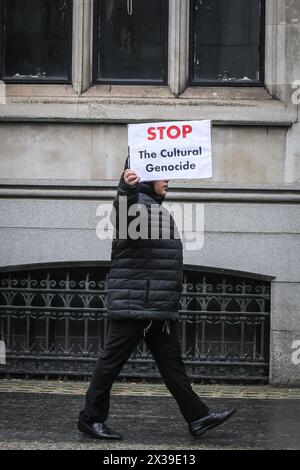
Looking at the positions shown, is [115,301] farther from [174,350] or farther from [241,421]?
[241,421]

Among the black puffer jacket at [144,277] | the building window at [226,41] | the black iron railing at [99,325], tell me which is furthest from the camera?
the building window at [226,41]

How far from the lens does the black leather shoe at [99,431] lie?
24.7 ft

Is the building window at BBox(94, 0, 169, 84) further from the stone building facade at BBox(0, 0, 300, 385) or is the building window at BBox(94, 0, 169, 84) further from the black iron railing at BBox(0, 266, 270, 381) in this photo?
the black iron railing at BBox(0, 266, 270, 381)

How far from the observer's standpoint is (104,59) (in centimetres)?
1111

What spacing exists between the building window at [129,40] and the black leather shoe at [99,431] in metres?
4.62

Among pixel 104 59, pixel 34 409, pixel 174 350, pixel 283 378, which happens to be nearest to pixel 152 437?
pixel 174 350

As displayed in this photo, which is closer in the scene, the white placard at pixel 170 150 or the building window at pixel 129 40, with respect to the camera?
the white placard at pixel 170 150

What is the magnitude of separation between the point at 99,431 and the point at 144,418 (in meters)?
1.04

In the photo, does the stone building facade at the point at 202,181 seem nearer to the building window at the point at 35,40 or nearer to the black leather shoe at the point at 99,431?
the building window at the point at 35,40

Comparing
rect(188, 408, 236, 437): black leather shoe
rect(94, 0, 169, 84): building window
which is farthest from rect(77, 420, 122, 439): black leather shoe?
rect(94, 0, 169, 84): building window

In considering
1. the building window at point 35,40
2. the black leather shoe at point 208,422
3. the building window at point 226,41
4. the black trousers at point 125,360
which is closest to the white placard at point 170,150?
the black trousers at point 125,360

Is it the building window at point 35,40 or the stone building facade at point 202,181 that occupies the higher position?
the building window at point 35,40

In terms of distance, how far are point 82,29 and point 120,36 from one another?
444 mm

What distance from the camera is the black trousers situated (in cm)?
752
